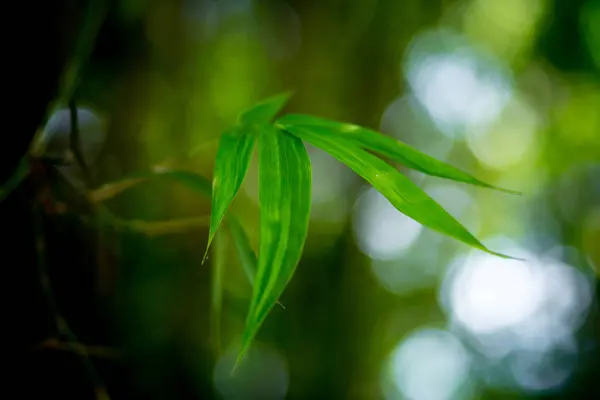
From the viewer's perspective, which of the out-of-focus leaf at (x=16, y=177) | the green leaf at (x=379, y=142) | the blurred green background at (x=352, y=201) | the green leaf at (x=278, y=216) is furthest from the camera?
the blurred green background at (x=352, y=201)

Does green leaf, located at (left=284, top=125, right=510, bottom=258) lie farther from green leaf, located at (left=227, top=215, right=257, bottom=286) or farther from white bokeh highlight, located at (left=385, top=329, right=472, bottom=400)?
white bokeh highlight, located at (left=385, top=329, right=472, bottom=400)

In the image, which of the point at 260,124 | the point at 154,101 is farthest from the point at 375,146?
the point at 154,101

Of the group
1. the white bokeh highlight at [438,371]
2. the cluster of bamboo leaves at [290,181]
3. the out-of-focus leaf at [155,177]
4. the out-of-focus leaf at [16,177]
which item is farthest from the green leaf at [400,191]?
the white bokeh highlight at [438,371]

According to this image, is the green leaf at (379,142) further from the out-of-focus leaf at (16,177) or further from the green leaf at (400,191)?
the out-of-focus leaf at (16,177)

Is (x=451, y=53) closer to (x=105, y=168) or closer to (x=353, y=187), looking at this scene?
(x=353, y=187)

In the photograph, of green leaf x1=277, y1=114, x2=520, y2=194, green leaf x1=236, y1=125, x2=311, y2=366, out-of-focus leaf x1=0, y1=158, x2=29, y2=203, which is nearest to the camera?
green leaf x1=236, y1=125, x2=311, y2=366

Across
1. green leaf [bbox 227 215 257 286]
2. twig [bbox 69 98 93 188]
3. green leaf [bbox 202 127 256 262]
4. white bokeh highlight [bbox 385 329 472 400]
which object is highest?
green leaf [bbox 202 127 256 262]

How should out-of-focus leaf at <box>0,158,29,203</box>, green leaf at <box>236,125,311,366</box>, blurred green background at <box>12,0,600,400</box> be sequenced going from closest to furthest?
green leaf at <box>236,125,311,366</box>
out-of-focus leaf at <box>0,158,29,203</box>
blurred green background at <box>12,0,600,400</box>

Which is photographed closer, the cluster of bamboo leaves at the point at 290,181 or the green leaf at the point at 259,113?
the cluster of bamboo leaves at the point at 290,181

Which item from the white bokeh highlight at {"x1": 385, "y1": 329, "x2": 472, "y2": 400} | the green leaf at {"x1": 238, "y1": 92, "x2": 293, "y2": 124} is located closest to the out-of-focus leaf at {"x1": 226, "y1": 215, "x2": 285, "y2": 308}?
the green leaf at {"x1": 238, "y1": 92, "x2": 293, "y2": 124}
